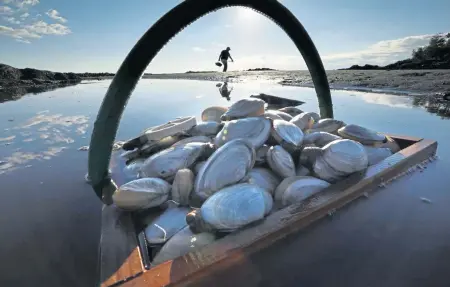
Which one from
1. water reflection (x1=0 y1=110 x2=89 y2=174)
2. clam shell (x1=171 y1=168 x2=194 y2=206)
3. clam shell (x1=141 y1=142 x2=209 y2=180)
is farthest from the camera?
water reflection (x1=0 y1=110 x2=89 y2=174)

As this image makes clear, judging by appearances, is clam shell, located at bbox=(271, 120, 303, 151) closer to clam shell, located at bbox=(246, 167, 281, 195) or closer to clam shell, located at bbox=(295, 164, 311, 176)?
clam shell, located at bbox=(295, 164, 311, 176)

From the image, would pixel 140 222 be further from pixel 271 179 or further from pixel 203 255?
pixel 271 179

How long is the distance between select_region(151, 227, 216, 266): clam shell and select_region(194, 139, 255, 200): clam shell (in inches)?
12.6

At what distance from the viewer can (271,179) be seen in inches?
70.5

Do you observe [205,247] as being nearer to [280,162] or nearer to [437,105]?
[280,162]

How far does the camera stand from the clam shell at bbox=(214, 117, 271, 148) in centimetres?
203

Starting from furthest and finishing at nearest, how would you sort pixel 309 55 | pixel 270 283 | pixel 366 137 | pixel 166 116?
1. pixel 166 116
2. pixel 309 55
3. pixel 366 137
4. pixel 270 283

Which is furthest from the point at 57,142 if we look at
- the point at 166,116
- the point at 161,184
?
the point at 161,184

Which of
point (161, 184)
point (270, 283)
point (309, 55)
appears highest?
point (309, 55)

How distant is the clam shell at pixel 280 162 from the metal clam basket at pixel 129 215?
31 cm

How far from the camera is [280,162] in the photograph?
1817 mm

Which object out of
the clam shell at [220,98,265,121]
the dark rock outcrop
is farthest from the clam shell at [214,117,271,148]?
the dark rock outcrop

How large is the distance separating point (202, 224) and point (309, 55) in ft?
7.71

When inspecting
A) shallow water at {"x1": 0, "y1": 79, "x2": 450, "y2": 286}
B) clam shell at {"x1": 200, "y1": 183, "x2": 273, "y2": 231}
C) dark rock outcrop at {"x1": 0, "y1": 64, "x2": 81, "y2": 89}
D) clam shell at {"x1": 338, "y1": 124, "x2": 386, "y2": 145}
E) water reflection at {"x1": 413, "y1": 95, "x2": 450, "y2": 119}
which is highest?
dark rock outcrop at {"x1": 0, "y1": 64, "x2": 81, "y2": 89}
